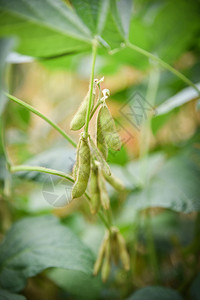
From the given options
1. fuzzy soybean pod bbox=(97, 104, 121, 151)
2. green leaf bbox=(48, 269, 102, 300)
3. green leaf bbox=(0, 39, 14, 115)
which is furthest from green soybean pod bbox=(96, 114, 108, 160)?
green leaf bbox=(48, 269, 102, 300)

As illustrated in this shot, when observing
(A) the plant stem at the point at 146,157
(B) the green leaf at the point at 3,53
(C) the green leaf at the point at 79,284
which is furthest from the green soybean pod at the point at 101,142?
(C) the green leaf at the point at 79,284

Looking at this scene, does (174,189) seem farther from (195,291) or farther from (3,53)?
(3,53)

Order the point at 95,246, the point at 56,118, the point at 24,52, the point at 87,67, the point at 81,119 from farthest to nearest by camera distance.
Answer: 1. the point at 56,118
2. the point at 87,67
3. the point at 95,246
4. the point at 24,52
5. the point at 81,119

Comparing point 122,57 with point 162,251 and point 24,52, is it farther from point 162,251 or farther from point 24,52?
point 162,251

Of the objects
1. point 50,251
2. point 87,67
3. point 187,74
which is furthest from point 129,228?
point 87,67

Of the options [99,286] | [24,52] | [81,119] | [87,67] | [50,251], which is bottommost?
[99,286]
